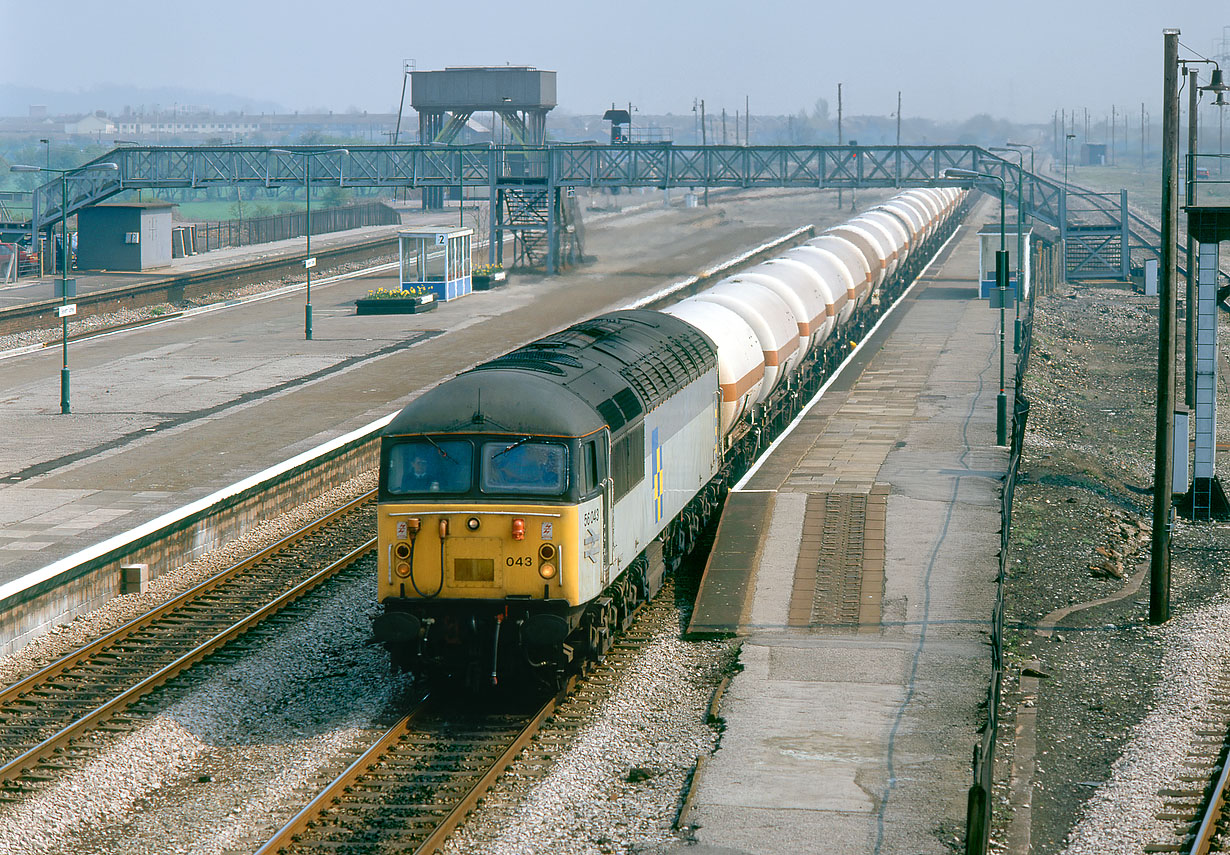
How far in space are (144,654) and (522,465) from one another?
22.9 feet

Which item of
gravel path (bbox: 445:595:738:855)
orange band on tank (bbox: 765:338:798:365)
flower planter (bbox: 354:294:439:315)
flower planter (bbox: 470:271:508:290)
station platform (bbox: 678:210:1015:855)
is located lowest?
gravel path (bbox: 445:595:738:855)

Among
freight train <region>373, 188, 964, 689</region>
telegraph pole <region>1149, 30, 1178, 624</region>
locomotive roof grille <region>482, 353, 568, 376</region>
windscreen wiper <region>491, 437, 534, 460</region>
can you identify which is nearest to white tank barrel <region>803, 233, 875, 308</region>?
telegraph pole <region>1149, 30, 1178, 624</region>

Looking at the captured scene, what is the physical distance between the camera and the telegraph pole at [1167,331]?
21.4 metres

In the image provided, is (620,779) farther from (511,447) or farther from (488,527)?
(511,447)

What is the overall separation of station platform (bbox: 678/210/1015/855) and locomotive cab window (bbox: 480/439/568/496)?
3.47 m

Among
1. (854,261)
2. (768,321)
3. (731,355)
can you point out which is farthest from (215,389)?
(731,355)

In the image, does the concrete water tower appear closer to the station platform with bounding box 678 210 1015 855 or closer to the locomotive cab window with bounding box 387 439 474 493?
the station platform with bounding box 678 210 1015 855

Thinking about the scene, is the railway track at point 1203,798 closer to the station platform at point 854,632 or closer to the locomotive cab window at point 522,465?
the station platform at point 854,632

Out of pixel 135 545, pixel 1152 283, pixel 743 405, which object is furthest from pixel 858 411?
pixel 1152 283

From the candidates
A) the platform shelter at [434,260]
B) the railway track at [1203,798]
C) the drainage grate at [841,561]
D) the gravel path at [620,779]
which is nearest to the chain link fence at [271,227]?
the platform shelter at [434,260]

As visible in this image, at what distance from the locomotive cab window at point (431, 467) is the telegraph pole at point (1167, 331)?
1105 centimetres

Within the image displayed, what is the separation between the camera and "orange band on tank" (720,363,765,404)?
26.4 metres

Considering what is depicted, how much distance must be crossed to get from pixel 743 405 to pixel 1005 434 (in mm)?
7686

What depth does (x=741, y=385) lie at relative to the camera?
27422 mm
